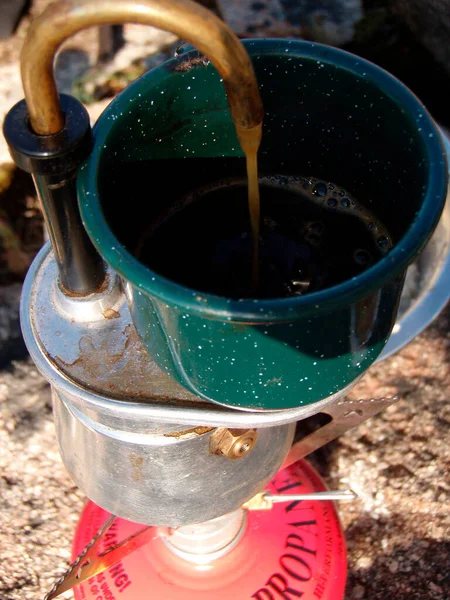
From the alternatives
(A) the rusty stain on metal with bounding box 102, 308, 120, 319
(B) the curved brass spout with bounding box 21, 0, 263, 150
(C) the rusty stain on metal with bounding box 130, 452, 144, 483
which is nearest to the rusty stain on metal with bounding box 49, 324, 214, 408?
(A) the rusty stain on metal with bounding box 102, 308, 120, 319

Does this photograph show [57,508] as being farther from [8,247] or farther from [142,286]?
[142,286]

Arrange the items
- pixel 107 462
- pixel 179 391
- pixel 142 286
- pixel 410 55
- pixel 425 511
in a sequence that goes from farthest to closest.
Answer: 1. pixel 410 55
2. pixel 425 511
3. pixel 107 462
4. pixel 179 391
5. pixel 142 286

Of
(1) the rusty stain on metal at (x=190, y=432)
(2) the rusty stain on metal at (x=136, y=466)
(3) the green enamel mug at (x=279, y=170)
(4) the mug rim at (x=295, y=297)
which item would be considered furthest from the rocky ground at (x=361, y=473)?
(4) the mug rim at (x=295, y=297)

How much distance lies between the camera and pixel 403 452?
1.66m

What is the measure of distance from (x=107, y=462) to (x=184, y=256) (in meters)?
0.31

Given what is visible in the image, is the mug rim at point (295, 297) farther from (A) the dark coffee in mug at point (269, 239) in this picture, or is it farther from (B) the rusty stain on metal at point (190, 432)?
(B) the rusty stain on metal at point (190, 432)

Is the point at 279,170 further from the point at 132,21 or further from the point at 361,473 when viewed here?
the point at 361,473

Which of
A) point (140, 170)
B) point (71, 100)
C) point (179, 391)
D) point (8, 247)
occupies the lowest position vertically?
Result: point (8, 247)

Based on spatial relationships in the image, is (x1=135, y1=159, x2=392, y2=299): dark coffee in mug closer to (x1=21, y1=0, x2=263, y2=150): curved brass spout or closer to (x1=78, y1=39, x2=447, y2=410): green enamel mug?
(x1=78, y1=39, x2=447, y2=410): green enamel mug

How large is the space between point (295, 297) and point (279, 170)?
0.40 meters

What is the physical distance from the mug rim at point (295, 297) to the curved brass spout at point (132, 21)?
95 mm

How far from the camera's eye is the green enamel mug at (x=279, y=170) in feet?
2.14

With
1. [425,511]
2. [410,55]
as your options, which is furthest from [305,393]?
[410,55]

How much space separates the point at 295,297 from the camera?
628 mm
